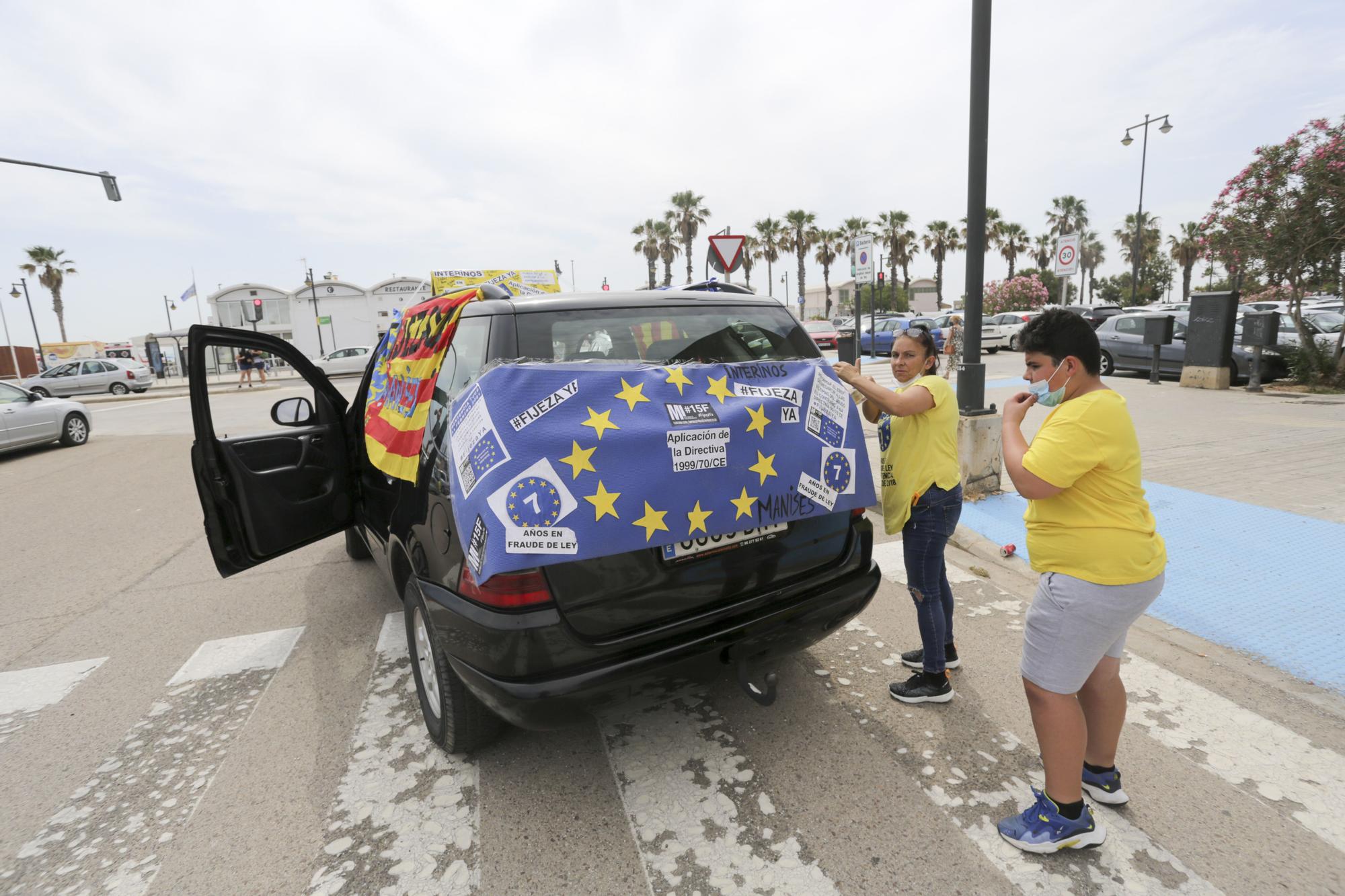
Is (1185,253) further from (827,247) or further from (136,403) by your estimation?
(136,403)

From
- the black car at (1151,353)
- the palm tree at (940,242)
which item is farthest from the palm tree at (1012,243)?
the black car at (1151,353)

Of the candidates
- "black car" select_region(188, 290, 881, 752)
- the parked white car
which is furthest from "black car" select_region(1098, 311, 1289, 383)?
the parked white car

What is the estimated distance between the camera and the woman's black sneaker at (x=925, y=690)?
2949 mm

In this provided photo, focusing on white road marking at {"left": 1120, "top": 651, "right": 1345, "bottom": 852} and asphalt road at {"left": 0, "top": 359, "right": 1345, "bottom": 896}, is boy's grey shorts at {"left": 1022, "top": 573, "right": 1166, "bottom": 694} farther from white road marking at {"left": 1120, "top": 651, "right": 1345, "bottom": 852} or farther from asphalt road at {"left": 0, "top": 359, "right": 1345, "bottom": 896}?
white road marking at {"left": 1120, "top": 651, "right": 1345, "bottom": 852}

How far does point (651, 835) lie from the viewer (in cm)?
225

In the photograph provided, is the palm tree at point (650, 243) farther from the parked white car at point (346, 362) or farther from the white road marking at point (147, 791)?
the white road marking at point (147, 791)

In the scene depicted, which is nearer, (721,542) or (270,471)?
(721,542)

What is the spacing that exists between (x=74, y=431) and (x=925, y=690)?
15406 millimetres

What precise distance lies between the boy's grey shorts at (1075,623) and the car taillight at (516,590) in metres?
1.55

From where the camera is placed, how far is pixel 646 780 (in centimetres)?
253

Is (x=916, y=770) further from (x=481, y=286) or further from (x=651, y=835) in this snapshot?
(x=481, y=286)

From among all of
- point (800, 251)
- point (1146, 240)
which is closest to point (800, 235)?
point (800, 251)

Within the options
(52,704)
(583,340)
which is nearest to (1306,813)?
(583,340)

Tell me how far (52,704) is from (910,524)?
4.33 meters
